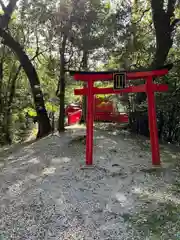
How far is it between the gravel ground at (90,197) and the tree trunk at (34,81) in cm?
341

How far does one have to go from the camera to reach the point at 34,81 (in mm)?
10945

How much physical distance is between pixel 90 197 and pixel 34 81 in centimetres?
703

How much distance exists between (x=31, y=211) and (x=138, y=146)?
15.5 feet

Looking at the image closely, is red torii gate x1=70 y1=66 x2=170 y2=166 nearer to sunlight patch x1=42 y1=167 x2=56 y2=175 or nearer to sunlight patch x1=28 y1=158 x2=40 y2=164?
sunlight patch x1=42 y1=167 x2=56 y2=175

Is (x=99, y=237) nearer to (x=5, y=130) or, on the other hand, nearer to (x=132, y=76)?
(x=132, y=76)

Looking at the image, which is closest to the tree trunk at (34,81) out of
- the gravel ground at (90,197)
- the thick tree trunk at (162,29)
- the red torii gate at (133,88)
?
the gravel ground at (90,197)

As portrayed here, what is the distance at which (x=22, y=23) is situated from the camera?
1280 centimetres

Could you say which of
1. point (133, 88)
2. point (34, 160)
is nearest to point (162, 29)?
point (133, 88)

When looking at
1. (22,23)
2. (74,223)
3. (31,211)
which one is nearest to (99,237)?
(74,223)

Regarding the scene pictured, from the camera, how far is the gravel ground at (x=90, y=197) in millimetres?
3787

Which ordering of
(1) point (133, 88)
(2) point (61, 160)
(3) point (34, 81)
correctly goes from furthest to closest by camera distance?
(3) point (34, 81) → (2) point (61, 160) → (1) point (133, 88)

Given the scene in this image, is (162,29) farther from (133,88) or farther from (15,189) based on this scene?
(15,189)

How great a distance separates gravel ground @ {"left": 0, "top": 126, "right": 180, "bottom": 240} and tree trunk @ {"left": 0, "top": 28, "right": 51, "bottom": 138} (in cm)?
341

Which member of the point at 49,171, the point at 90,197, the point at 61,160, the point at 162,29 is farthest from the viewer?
the point at 162,29
